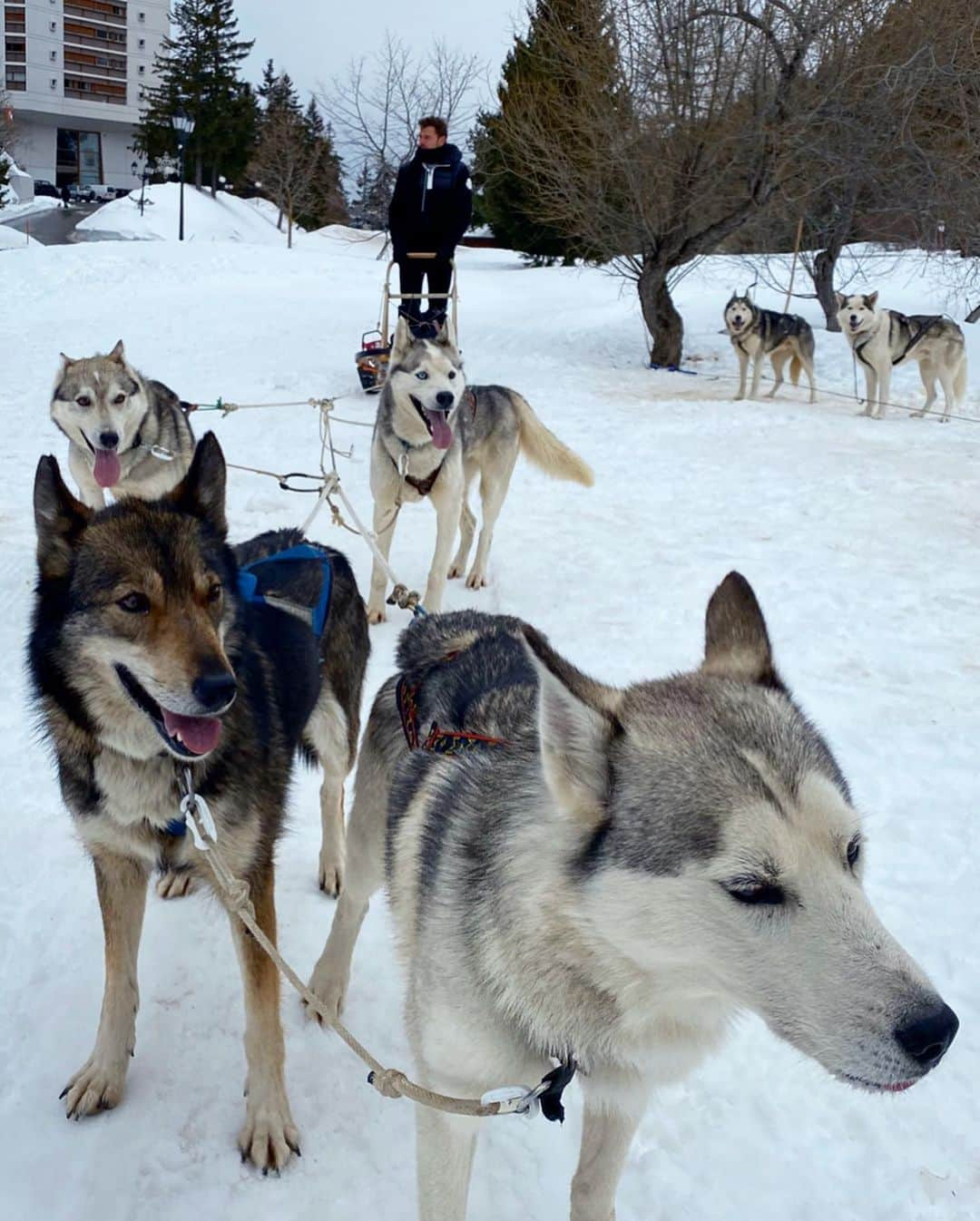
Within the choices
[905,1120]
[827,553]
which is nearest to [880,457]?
[827,553]

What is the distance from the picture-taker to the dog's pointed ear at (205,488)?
2.17 meters

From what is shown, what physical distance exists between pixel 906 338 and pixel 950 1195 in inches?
451

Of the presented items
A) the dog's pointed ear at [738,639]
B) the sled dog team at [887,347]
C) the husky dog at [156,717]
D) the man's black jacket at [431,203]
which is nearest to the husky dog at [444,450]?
the husky dog at [156,717]

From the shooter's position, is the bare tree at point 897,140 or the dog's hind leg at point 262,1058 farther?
the bare tree at point 897,140

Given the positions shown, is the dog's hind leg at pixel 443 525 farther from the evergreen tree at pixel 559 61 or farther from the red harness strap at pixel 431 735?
the evergreen tree at pixel 559 61

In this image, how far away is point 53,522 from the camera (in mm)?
1935

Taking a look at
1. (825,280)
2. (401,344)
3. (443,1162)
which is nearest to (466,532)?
(401,344)

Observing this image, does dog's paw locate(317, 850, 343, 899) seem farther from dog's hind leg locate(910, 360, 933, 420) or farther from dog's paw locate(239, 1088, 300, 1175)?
dog's hind leg locate(910, 360, 933, 420)

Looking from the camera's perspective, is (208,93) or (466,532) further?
(208,93)

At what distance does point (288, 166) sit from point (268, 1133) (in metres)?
39.2

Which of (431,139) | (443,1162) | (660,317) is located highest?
(431,139)

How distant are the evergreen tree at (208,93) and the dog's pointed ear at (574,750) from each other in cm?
5089

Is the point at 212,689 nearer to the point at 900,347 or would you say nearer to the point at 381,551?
the point at 381,551

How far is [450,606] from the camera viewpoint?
5.29m
